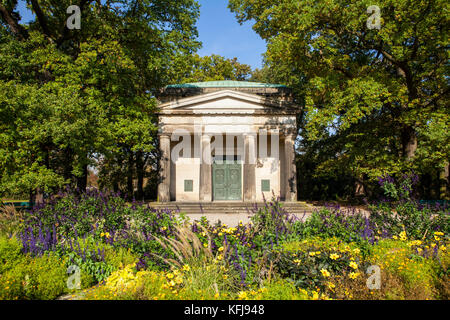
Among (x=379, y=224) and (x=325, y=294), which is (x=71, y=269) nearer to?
(x=325, y=294)

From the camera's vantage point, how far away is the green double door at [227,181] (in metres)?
18.2

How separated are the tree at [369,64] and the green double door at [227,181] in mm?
6276

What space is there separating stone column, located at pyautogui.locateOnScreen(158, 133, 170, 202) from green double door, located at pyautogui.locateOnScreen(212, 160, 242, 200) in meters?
3.41

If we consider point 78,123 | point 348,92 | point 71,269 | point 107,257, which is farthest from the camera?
point 348,92

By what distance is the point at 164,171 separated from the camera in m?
16.1

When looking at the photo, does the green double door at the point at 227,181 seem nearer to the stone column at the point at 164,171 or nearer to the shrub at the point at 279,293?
the stone column at the point at 164,171

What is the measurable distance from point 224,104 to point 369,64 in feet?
29.3

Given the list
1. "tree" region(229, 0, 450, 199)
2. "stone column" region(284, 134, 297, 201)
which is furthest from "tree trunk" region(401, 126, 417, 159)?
"stone column" region(284, 134, 297, 201)

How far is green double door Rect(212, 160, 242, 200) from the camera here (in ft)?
59.8

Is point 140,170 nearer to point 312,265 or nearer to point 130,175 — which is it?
point 130,175

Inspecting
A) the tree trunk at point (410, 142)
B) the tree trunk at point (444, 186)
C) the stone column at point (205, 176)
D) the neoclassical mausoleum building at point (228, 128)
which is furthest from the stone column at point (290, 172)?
the tree trunk at point (444, 186)

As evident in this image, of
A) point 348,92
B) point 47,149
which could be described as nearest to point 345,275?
point 348,92

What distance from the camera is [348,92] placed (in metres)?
13.2

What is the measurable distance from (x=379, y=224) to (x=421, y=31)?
1030cm
